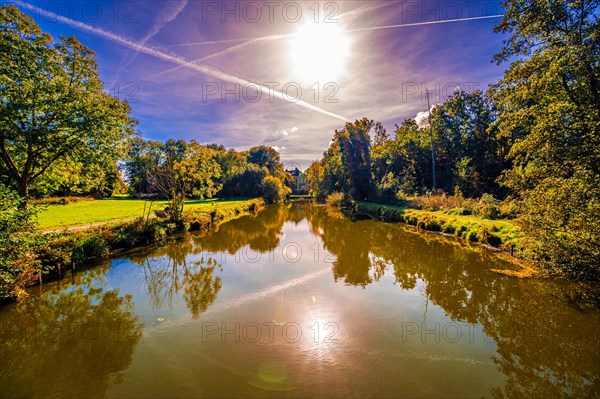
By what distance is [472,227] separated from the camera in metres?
15.5

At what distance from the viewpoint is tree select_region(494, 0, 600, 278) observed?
25.1ft

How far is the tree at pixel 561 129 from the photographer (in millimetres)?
7641

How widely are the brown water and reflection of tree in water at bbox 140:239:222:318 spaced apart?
74 millimetres

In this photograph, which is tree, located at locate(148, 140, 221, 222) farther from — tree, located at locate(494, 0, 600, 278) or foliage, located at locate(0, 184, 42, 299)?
tree, located at locate(494, 0, 600, 278)

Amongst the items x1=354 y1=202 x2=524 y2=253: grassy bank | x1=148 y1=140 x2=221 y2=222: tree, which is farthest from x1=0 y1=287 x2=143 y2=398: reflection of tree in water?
x1=354 y1=202 x2=524 y2=253: grassy bank

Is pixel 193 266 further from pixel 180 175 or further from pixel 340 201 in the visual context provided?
pixel 340 201

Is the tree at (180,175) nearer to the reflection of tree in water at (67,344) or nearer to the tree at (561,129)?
the reflection of tree in water at (67,344)

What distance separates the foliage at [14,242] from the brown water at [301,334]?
841 mm

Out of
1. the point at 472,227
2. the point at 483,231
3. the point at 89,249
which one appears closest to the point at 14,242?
the point at 89,249

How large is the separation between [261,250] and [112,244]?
7.49m

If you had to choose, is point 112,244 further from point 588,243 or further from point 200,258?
point 588,243

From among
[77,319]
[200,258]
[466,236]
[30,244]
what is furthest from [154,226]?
[466,236]

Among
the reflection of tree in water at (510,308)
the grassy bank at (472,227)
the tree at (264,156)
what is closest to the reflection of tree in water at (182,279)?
the reflection of tree in water at (510,308)

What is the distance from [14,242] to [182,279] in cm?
482
